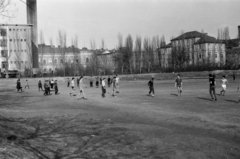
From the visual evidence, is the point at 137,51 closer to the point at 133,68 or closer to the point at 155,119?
the point at 133,68

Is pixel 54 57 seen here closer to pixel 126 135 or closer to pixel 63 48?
pixel 63 48

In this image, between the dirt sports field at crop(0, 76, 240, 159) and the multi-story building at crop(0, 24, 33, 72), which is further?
the multi-story building at crop(0, 24, 33, 72)

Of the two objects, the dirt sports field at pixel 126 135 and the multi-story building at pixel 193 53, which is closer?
the dirt sports field at pixel 126 135

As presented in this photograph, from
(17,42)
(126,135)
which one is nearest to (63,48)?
(17,42)

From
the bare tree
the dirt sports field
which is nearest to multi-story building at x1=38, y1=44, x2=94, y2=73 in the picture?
the bare tree

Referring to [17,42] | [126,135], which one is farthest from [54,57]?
[126,135]

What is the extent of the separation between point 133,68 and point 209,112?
177 feet

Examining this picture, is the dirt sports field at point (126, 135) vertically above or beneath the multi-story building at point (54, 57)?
beneath

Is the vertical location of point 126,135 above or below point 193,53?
below

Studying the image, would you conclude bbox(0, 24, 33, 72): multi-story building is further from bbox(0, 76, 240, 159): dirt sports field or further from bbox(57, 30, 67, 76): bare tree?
bbox(0, 76, 240, 159): dirt sports field

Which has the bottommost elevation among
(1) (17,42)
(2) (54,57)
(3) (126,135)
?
(3) (126,135)

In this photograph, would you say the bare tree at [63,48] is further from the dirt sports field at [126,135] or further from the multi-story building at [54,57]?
the dirt sports field at [126,135]

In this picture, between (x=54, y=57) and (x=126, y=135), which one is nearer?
(x=126, y=135)

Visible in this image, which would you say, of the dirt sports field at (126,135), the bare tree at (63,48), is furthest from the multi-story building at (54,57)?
the dirt sports field at (126,135)
